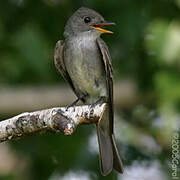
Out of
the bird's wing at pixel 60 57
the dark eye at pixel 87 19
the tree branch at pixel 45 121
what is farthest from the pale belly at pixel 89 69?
the tree branch at pixel 45 121

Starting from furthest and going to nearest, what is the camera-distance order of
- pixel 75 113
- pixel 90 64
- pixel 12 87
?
pixel 12 87
pixel 90 64
pixel 75 113

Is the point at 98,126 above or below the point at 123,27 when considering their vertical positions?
below

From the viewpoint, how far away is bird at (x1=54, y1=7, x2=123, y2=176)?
5859 millimetres

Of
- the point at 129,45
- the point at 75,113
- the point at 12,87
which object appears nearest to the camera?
the point at 75,113

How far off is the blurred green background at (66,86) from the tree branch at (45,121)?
1.82 metres

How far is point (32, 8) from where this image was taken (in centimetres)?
642

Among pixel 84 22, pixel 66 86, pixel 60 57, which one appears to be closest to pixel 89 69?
pixel 60 57

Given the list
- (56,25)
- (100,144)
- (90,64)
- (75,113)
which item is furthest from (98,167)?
(75,113)

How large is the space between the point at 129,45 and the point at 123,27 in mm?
222

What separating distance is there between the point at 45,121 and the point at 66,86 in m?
2.90

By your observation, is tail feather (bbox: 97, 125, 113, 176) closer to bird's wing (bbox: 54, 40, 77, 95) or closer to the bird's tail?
the bird's tail

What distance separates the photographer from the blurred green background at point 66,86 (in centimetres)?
623

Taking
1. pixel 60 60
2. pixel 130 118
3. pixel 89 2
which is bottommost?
pixel 130 118

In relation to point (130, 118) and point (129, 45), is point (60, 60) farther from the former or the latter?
point (130, 118)
